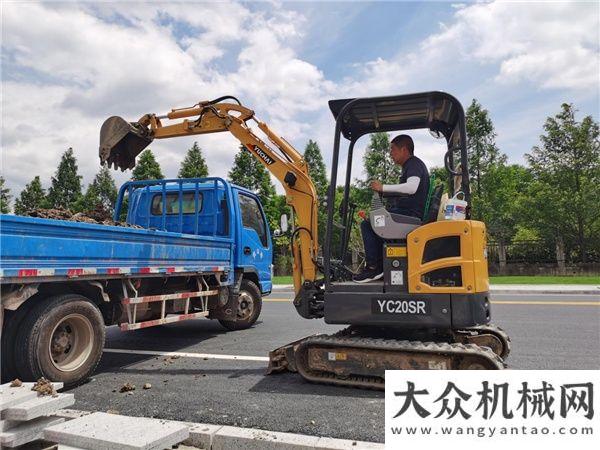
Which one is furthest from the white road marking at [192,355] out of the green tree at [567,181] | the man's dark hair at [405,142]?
the green tree at [567,181]

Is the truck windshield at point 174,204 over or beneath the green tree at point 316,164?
beneath

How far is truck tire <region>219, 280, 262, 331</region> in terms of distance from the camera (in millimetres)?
8406

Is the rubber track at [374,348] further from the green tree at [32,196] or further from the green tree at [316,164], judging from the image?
the green tree at [32,196]

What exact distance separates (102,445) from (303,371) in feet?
7.70

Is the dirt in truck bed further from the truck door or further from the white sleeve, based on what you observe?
the white sleeve

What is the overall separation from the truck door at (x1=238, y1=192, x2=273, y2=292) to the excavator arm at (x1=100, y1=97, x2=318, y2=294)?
4.85ft

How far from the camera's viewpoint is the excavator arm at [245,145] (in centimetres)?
617

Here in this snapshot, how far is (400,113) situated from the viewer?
18.1 feet

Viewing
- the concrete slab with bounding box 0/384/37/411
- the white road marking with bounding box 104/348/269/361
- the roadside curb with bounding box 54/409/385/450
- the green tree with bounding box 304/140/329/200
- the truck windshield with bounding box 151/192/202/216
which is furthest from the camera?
the green tree with bounding box 304/140/329/200

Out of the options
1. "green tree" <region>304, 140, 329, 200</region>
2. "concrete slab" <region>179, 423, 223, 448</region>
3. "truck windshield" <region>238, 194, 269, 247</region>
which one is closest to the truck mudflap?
"concrete slab" <region>179, 423, 223, 448</region>

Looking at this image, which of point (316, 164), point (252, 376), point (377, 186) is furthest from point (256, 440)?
point (316, 164)

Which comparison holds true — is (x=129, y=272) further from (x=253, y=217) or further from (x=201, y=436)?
(x=253, y=217)

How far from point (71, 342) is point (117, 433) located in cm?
220

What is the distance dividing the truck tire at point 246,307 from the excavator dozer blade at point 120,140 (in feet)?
9.47
